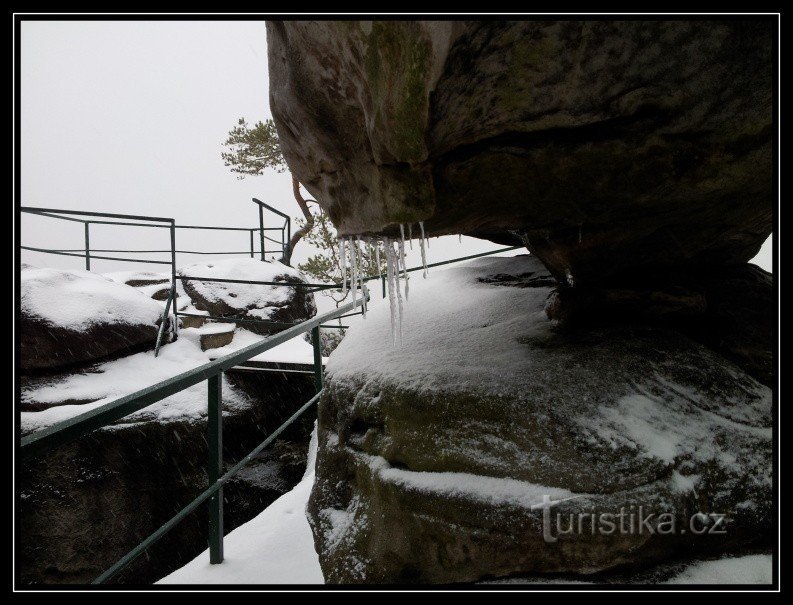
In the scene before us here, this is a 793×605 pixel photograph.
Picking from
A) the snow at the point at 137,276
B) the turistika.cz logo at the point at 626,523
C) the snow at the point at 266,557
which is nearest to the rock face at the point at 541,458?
the turistika.cz logo at the point at 626,523

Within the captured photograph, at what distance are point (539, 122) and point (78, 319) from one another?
598 centimetres

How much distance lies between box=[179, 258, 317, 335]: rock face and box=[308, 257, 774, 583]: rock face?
5591 mm

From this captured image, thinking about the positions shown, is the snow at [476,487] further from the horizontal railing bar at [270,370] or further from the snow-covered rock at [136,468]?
the snow-covered rock at [136,468]

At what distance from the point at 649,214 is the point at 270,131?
31.8ft

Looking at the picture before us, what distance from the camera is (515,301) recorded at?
293 cm

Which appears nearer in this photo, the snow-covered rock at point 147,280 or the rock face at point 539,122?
the rock face at point 539,122

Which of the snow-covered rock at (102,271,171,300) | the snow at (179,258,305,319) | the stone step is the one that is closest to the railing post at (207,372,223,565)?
the stone step

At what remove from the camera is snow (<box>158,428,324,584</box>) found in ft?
6.39

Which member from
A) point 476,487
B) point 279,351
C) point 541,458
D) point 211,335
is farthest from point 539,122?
point 211,335

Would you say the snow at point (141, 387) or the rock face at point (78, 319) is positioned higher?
the rock face at point (78, 319)

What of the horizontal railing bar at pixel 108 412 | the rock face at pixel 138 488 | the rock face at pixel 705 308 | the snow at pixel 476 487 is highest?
the rock face at pixel 705 308

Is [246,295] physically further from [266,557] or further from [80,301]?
[266,557]

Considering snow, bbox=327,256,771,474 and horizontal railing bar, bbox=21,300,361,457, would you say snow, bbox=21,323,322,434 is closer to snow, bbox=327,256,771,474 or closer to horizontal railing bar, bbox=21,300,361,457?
snow, bbox=327,256,771,474

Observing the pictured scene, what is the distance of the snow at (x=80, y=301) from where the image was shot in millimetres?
5387
